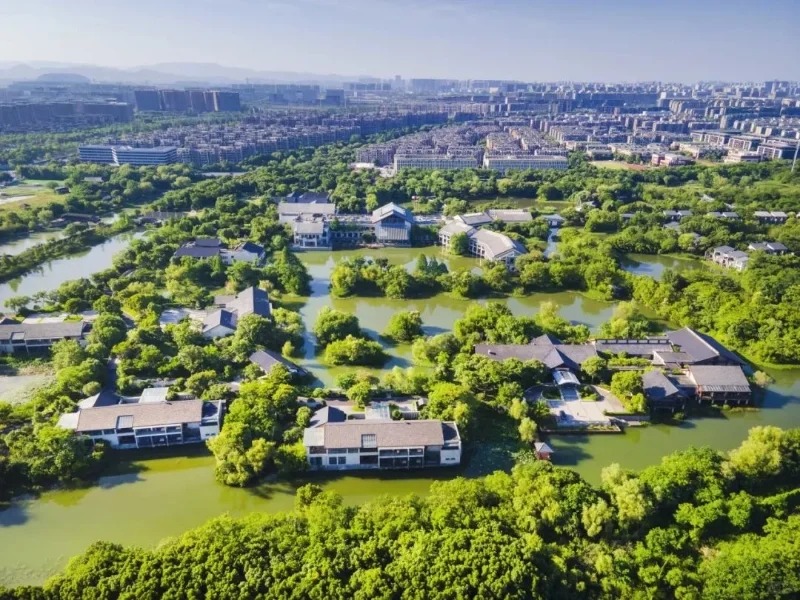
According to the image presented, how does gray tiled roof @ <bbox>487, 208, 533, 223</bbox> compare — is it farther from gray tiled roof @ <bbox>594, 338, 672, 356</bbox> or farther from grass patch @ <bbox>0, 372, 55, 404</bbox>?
grass patch @ <bbox>0, 372, 55, 404</bbox>

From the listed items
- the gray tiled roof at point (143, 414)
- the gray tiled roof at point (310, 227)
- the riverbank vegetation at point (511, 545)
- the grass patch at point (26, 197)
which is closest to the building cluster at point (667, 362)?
the riverbank vegetation at point (511, 545)

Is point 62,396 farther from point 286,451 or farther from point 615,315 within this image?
point 615,315

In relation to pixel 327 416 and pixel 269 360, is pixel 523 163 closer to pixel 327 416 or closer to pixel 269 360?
pixel 269 360

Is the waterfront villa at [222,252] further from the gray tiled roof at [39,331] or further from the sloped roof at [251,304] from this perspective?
the gray tiled roof at [39,331]

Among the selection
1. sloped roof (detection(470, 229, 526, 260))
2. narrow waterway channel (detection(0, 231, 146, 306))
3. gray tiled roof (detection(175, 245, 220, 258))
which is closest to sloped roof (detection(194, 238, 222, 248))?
gray tiled roof (detection(175, 245, 220, 258))

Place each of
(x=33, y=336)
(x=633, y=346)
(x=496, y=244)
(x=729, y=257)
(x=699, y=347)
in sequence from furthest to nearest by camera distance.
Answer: (x=729, y=257)
(x=496, y=244)
(x=633, y=346)
(x=33, y=336)
(x=699, y=347)

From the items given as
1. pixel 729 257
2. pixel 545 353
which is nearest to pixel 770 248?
pixel 729 257
